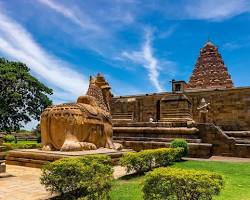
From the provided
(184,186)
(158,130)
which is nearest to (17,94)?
(158,130)

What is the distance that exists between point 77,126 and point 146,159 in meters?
2.61

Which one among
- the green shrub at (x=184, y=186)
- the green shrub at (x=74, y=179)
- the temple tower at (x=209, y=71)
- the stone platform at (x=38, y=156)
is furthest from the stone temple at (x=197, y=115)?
the green shrub at (x=184, y=186)

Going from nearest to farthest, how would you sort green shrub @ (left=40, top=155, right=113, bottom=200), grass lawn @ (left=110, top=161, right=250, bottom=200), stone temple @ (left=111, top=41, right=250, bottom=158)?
1. green shrub @ (left=40, top=155, right=113, bottom=200)
2. grass lawn @ (left=110, top=161, right=250, bottom=200)
3. stone temple @ (left=111, top=41, right=250, bottom=158)

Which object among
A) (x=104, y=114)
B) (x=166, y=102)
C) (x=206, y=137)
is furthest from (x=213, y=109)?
(x=104, y=114)

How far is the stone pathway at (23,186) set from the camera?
18.0ft

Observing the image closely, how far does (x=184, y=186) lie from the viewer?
4070 millimetres

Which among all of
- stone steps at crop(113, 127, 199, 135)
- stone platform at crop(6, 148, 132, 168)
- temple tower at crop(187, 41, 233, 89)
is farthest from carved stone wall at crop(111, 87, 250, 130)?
stone platform at crop(6, 148, 132, 168)

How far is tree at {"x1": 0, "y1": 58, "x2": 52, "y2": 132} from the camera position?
27094mm

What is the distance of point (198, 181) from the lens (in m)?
4.02

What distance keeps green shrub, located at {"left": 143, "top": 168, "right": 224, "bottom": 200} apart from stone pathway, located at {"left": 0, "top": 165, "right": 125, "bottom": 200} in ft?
7.53

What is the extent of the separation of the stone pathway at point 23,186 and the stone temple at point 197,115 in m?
6.73

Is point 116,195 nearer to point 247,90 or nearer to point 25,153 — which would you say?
point 25,153

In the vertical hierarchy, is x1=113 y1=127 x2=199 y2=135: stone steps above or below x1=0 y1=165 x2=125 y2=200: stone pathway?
above

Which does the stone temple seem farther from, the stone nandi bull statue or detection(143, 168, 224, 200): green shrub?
detection(143, 168, 224, 200): green shrub
